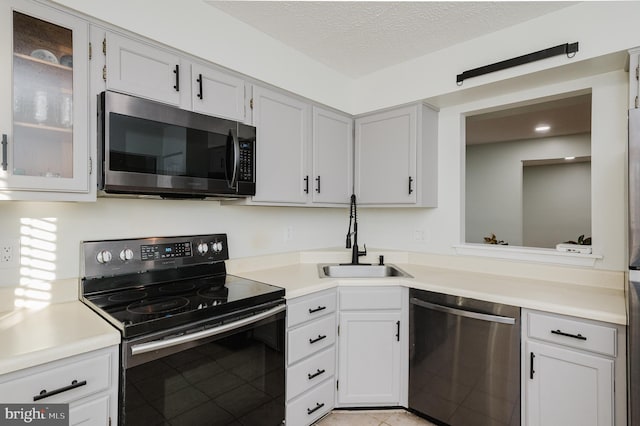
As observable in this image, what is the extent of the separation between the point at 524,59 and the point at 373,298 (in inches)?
65.8

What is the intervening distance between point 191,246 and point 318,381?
1.10 metres

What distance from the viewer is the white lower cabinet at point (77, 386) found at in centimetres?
105

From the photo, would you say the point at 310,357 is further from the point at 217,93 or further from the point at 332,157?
the point at 217,93

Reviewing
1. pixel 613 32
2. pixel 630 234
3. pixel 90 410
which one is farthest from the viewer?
pixel 613 32

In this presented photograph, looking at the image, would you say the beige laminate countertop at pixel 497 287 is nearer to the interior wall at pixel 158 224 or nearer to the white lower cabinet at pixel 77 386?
the interior wall at pixel 158 224

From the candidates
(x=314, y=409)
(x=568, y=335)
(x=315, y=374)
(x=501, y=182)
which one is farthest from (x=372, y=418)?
(x=501, y=182)

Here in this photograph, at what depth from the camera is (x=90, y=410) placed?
1.17 meters

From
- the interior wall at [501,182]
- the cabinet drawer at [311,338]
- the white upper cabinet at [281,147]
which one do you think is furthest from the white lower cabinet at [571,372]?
→ the interior wall at [501,182]

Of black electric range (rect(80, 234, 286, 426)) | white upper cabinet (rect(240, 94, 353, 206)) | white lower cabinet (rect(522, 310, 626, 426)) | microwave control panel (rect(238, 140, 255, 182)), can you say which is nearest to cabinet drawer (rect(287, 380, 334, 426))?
black electric range (rect(80, 234, 286, 426))

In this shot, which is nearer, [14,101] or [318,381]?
[14,101]

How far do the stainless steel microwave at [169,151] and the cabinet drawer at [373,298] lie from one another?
90 cm

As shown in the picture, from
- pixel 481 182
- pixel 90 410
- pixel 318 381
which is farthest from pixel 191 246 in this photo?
pixel 481 182

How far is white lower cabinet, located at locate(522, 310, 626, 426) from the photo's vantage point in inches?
57.8

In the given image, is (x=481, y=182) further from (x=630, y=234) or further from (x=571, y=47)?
(x=630, y=234)
